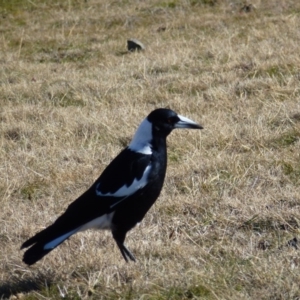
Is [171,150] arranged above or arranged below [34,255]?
below

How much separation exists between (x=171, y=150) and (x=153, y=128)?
1736mm

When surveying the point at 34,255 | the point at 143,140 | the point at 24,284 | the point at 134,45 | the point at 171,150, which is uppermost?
the point at 143,140

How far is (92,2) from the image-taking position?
535 inches

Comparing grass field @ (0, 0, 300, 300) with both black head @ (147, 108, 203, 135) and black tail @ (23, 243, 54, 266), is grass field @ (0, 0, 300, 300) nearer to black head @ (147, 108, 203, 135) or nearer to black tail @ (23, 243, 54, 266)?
black tail @ (23, 243, 54, 266)

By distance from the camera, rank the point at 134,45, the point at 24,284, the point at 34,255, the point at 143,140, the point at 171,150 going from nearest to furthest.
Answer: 1. the point at 34,255
2. the point at 24,284
3. the point at 143,140
4. the point at 171,150
5. the point at 134,45

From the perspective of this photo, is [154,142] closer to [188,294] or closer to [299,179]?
[188,294]

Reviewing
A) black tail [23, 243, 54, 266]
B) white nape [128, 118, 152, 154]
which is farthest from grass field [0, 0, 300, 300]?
white nape [128, 118, 152, 154]

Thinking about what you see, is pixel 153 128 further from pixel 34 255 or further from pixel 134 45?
pixel 134 45

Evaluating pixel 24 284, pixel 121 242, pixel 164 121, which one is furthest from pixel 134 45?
pixel 24 284

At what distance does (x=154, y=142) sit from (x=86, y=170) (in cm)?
153

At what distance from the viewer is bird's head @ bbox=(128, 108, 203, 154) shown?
14.2 ft

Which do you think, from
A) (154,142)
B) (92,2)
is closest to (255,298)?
(154,142)

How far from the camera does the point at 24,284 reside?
4051 millimetres

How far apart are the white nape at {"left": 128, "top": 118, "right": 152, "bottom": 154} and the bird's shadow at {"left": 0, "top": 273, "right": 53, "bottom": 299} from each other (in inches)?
31.0
